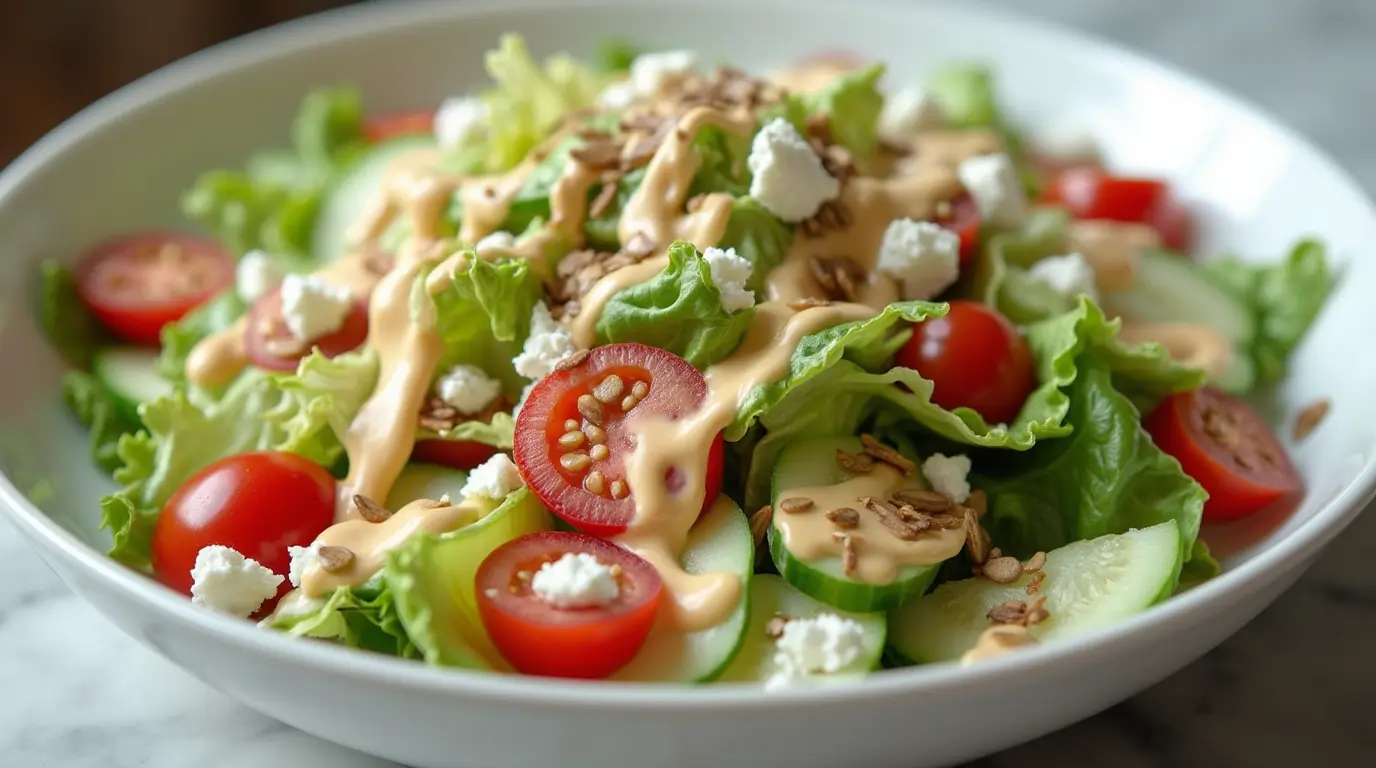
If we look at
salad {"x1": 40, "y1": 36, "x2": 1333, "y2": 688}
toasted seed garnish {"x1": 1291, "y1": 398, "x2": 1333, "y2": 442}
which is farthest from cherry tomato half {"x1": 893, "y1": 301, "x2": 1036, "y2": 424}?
toasted seed garnish {"x1": 1291, "y1": 398, "x2": 1333, "y2": 442}

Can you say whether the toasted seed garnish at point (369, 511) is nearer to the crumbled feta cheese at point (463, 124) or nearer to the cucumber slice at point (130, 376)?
the cucumber slice at point (130, 376)

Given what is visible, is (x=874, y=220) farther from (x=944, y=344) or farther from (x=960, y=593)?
(x=960, y=593)

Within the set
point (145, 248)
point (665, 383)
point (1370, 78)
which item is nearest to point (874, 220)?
point (665, 383)

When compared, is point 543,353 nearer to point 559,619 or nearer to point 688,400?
point 688,400

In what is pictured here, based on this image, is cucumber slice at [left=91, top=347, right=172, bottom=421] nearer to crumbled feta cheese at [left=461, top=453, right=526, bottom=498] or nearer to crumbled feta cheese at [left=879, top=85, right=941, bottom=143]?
crumbled feta cheese at [left=461, top=453, right=526, bottom=498]

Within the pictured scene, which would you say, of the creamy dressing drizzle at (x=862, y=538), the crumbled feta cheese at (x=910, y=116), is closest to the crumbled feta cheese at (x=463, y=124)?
the crumbled feta cheese at (x=910, y=116)

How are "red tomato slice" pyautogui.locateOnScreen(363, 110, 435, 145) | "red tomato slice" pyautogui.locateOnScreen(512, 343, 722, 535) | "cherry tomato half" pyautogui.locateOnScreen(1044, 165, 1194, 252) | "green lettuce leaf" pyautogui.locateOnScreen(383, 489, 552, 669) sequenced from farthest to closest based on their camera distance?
"red tomato slice" pyautogui.locateOnScreen(363, 110, 435, 145)
"cherry tomato half" pyautogui.locateOnScreen(1044, 165, 1194, 252)
"red tomato slice" pyautogui.locateOnScreen(512, 343, 722, 535)
"green lettuce leaf" pyautogui.locateOnScreen(383, 489, 552, 669)
